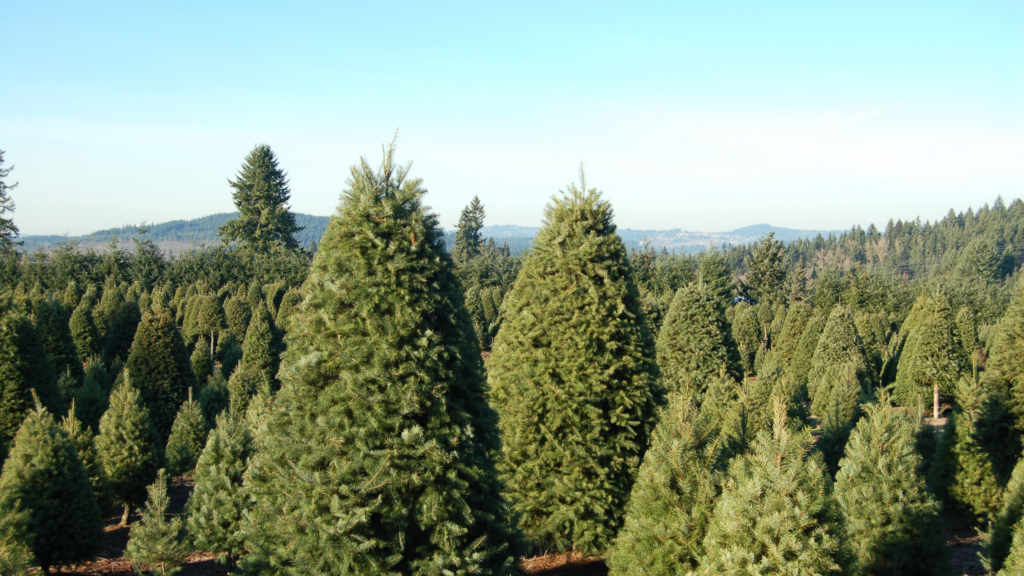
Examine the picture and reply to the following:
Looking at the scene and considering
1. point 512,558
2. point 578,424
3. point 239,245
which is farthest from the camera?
point 239,245

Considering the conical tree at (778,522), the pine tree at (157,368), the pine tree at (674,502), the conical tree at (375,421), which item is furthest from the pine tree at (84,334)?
the conical tree at (778,522)

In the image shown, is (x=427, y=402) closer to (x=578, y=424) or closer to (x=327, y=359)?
(x=327, y=359)

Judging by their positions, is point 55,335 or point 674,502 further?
point 55,335

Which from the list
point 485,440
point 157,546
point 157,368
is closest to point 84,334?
point 157,368

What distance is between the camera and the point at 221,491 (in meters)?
8.06

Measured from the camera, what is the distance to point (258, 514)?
498cm

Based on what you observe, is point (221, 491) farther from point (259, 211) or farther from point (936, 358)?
point (259, 211)

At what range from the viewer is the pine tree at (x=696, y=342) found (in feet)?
43.6

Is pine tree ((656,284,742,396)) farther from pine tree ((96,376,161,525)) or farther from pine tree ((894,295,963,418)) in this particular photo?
pine tree ((894,295,963,418))

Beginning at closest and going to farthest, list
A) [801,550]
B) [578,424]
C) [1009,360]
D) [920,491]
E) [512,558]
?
[801,550]
[512,558]
[578,424]
[920,491]
[1009,360]

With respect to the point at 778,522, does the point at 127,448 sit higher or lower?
lower

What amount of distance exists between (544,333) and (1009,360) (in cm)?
1175

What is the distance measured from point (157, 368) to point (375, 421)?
13.4 meters

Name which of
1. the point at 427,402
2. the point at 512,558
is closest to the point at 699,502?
the point at 512,558
